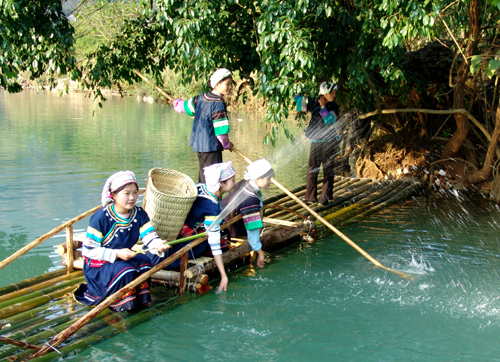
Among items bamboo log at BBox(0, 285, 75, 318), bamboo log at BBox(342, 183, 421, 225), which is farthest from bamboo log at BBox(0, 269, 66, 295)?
bamboo log at BBox(342, 183, 421, 225)

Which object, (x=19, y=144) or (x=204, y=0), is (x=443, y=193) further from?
(x=19, y=144)

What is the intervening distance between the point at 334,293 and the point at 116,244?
212cm

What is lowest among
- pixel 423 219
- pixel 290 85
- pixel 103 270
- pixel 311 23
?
pixel 423 219

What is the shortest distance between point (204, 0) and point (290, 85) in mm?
1359

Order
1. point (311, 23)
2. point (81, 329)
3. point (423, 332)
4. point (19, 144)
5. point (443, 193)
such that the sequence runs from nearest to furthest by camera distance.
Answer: point (81, 329) → point (423, 332) → point (311, 23) → point (443, 193) → point (19, 144)

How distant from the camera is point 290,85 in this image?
19.0ft

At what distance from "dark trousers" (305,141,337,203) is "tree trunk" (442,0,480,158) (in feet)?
8.07

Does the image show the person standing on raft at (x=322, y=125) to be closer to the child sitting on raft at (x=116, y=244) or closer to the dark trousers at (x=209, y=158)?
the dark trousers at (x=209, y=158)

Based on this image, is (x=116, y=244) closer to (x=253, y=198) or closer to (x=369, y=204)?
(x=253, y=198)

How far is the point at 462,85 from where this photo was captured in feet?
28.7

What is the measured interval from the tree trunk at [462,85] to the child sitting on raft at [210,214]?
4.67 metres

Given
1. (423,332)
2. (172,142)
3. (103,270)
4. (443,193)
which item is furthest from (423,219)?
(172,142)

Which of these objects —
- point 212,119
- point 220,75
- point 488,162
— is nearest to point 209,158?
point 212,119

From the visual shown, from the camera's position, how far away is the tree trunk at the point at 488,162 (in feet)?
27.5
